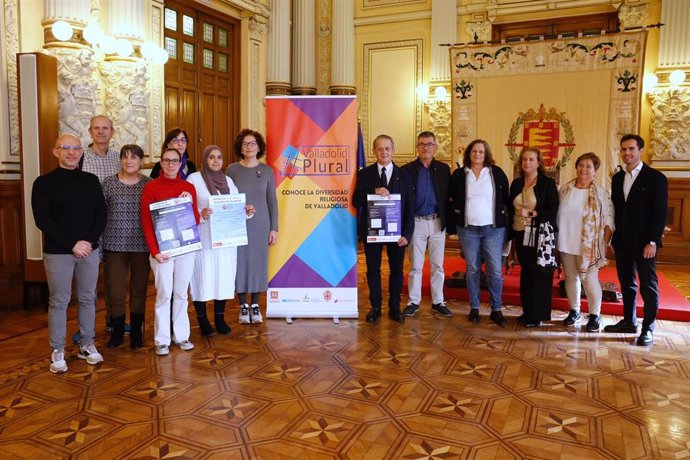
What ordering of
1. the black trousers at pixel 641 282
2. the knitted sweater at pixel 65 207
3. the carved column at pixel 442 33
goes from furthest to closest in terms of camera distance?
the carved column at pixel 442 33 < the black trousers at pixel 641 282 < the knitted sweater at pixel 65 207

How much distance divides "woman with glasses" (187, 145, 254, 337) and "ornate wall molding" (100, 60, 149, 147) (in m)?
2.18

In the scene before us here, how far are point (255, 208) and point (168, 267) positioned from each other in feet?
2.76

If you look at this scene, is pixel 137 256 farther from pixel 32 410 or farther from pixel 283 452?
pixel 283 452

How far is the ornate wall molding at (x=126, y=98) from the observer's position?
18.3 ft

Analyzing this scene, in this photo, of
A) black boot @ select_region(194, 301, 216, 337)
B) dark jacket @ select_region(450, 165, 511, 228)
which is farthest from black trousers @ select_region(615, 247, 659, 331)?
black boot @ select_region(194, 301, 216, 337)

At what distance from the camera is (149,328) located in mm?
4316

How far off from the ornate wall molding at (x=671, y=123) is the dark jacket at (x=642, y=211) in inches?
158

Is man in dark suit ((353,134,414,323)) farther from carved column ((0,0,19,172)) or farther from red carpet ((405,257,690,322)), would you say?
carved column ((0,0,19,172))

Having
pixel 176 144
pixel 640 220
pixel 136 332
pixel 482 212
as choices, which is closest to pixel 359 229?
pixel 482 212

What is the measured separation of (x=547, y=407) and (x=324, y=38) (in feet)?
24.9

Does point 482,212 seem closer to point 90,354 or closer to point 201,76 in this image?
point 90,354

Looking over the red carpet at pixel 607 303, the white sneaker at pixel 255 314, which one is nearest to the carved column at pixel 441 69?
the red carpet at pixel 607 303

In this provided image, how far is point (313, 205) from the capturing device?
14.7 feet

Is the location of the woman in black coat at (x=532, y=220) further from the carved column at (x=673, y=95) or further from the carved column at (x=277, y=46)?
the carved column at (x=277, y=46)
